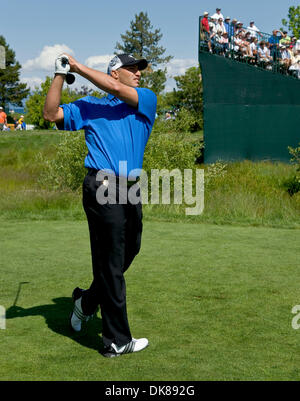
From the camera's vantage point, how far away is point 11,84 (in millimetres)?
87000

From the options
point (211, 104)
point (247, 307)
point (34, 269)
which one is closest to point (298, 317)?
point (247, 307)

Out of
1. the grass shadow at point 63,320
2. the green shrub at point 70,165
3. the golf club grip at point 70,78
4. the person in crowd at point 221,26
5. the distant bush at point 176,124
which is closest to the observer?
the golf club grip at point 70,78

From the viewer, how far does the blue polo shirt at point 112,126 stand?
4145 millimetres

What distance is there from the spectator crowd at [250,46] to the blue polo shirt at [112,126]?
19.0 meters

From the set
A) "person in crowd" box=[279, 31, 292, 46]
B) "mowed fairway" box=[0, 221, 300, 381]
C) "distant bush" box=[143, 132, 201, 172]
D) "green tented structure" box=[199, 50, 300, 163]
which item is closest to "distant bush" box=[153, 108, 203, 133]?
"distant bush" box=[143, 132, 201, 172]

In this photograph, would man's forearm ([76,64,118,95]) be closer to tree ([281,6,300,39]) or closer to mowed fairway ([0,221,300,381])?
mowed fairway ([0,221,300,381])

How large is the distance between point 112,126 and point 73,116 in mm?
312

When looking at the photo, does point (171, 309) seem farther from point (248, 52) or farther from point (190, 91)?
point (190, 91)

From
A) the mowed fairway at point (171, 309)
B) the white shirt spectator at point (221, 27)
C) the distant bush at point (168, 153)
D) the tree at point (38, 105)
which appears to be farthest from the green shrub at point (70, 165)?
the tree at point (38, 105)

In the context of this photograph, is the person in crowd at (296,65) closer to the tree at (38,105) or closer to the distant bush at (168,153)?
the distant bush at (168,153)

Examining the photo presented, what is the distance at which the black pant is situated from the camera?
13.8 ft

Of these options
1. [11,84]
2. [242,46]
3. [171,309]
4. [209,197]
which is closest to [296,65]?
[242,46]

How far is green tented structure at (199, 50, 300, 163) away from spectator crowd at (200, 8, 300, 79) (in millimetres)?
400
